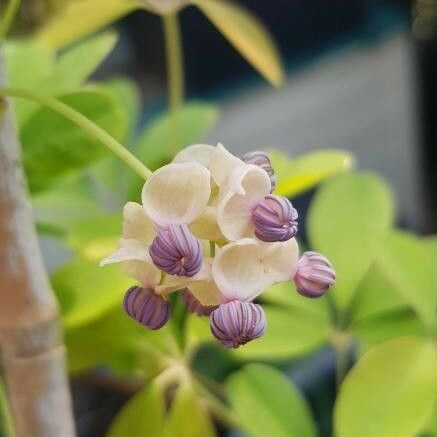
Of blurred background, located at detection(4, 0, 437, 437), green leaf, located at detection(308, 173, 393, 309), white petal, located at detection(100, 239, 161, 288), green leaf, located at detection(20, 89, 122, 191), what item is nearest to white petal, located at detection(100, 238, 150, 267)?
white petal, located at detection(100, 239, 161, 288)

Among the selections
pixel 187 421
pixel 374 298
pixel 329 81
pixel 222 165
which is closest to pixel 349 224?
pixel 374 298

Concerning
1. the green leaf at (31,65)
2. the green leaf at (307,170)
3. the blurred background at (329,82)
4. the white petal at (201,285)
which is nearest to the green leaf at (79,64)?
the green leaf at (31,65)

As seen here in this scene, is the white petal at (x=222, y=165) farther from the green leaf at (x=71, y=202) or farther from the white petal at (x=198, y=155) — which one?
the green leaf at (x=71, y=202)

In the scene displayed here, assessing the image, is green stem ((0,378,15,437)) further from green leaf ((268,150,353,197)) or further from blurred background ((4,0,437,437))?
blurred background ((4,0,437,437))

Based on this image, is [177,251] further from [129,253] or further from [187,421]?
[187,421]

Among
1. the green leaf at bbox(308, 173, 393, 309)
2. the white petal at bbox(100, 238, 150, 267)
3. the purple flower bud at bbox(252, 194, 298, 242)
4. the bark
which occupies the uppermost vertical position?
the purple flower bud at bbox(252, 194, 298, 242)
